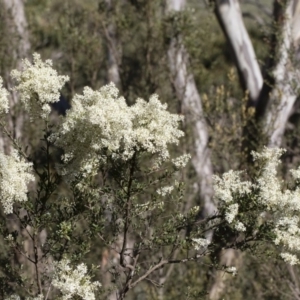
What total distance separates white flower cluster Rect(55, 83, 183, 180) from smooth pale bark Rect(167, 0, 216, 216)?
5.36m

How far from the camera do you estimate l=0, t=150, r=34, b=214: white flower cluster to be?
9.32ft

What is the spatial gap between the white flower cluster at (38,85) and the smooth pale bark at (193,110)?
5431 millimetres

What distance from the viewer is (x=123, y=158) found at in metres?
2.92

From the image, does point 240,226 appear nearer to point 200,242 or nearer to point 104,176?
point 200,242

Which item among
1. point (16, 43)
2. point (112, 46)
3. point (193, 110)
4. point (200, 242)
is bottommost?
point (200, 242)

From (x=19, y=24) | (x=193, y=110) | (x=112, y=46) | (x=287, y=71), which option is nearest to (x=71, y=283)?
(x=287, y=71)

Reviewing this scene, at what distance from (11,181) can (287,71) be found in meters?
5.17

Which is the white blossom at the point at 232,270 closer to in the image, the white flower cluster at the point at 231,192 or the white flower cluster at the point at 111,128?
the white flower cluster at the point at 231,192

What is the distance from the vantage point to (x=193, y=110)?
8.37 meters

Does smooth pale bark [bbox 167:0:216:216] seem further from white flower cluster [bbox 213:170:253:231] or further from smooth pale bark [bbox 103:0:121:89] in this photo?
white flower cluster [bbox 213:170:253:231]

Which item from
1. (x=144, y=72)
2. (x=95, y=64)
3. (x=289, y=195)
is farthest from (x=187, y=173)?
(x=289, y=195)

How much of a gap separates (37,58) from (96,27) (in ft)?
23.0

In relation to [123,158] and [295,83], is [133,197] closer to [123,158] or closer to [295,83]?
[123,158]

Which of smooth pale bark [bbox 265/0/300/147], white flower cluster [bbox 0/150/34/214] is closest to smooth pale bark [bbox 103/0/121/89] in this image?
smooth pale bark [bbox 265/0/300/147]
